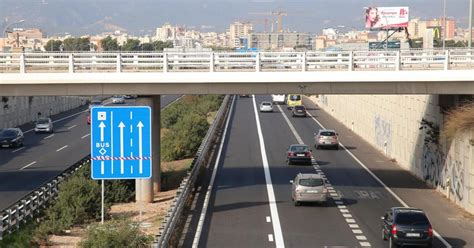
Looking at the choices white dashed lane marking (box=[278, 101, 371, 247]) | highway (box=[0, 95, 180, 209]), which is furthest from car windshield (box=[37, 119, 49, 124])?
white dashed lane marking (box=[278, 101, 371, 247])

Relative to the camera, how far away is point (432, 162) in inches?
1580

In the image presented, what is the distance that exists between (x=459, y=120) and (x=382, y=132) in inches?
867

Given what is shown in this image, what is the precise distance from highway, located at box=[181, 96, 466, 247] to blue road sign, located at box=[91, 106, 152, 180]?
6181 mm

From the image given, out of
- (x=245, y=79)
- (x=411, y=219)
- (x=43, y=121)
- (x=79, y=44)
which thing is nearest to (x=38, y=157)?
(x=43, y=121)

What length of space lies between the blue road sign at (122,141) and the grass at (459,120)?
56.5 ft

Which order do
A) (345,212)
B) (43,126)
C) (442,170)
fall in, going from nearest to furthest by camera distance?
(345,212), (442,170), (43,126)

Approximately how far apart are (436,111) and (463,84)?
21.2ft

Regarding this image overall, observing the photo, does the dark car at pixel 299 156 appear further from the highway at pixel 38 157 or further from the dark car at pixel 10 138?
the dark car at pixel 10 138

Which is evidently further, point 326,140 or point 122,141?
point 326,140

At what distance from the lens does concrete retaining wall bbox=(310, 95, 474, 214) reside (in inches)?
1337

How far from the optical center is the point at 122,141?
19750 millimetres

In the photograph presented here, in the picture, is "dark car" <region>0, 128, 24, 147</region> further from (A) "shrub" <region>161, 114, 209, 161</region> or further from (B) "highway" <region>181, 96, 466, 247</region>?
(B) "highway" <region>181, 96, 466, 247</region>

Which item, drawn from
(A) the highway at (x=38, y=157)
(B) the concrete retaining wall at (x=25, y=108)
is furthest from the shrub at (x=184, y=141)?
(B) the concrete retaining wall at (x=25, y=108)

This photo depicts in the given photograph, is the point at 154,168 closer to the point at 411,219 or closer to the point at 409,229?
the point at 411,219
